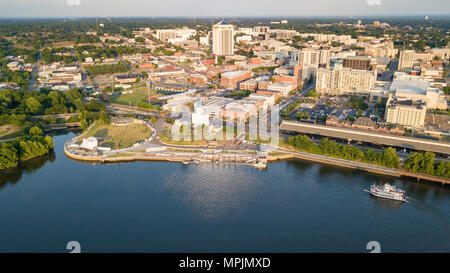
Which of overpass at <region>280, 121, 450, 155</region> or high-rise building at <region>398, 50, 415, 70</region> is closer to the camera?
overpass at <region>280, 121, 450, 155</region>

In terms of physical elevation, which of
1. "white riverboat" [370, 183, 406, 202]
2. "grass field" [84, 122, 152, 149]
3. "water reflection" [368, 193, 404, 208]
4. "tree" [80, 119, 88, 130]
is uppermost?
"tree" [80, 119, 88, 130]

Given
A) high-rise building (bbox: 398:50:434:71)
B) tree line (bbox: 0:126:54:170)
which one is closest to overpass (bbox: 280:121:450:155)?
tree line (bbox: 0:126:54:170)

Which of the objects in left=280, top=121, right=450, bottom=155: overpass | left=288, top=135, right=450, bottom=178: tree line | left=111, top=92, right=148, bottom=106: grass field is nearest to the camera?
left=288, top=135, right=450, bottom=178: tree line

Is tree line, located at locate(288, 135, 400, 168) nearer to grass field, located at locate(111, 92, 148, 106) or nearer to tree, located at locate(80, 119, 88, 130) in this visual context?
tree, located at locate(80, 119, 88, 130)

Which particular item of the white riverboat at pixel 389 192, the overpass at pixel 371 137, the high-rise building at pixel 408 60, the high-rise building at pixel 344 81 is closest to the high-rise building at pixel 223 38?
the high-rise building at pixel 344 81

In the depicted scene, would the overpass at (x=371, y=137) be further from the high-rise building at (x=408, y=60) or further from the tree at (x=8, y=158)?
the high-rise building at (x=408, y=60)

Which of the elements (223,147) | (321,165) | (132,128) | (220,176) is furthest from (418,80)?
(132,128)

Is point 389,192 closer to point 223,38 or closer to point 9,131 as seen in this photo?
point 9,131
